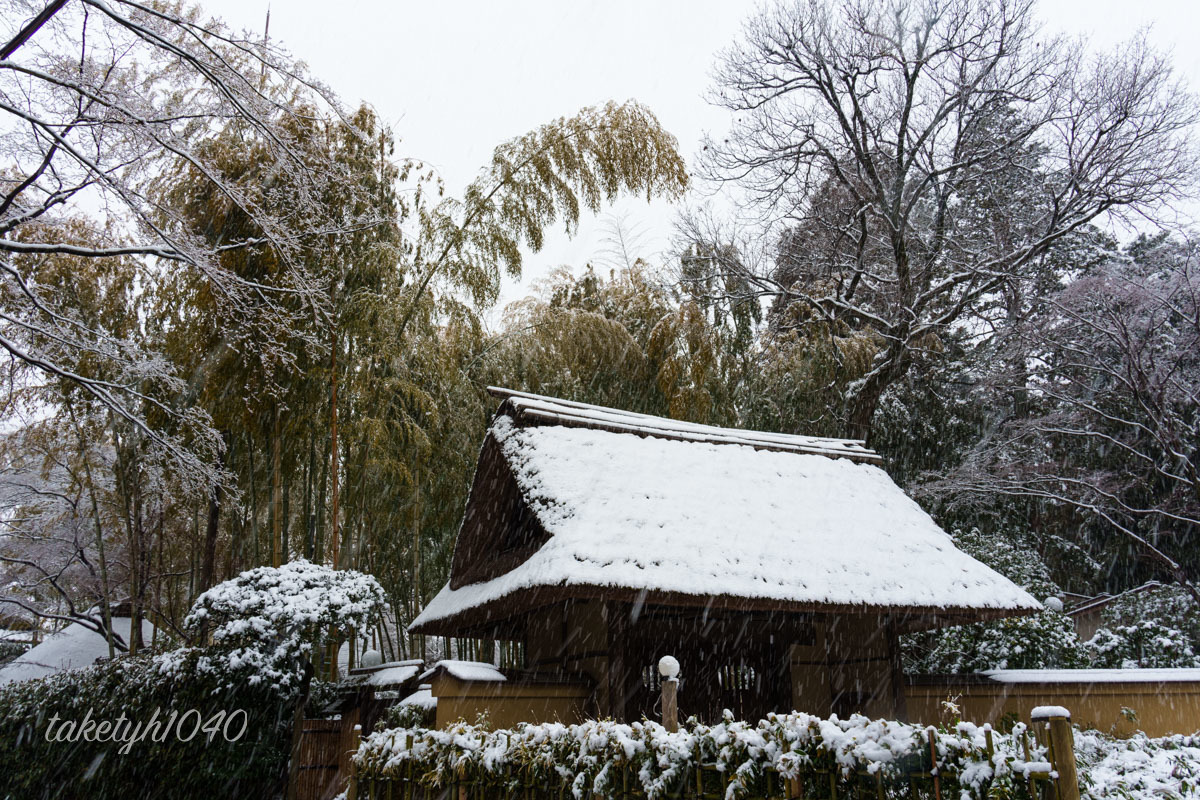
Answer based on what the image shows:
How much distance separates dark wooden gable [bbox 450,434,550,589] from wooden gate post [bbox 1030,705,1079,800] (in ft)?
12.9

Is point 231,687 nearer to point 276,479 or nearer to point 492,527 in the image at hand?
point 276,479

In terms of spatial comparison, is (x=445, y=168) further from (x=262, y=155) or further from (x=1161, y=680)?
(x=1161, y=680)

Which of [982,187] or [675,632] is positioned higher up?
[982,187]

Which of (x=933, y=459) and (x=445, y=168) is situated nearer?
(x=445, y=168)

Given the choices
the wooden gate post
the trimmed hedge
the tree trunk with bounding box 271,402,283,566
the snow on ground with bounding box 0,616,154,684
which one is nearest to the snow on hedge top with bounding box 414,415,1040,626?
the tree trunk with bounding box 271,402,283,566

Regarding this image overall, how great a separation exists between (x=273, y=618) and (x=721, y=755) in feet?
12.4

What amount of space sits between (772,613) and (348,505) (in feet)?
12.7

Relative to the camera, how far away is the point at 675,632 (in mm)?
5605

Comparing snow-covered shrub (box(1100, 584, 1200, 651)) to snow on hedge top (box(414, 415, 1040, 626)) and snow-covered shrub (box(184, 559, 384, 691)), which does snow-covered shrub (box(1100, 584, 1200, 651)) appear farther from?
snow-covered shrub (box(184, 559, 384, 691))

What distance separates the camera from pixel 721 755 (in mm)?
2486

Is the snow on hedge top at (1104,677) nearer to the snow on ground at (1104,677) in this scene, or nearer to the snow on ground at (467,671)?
the snow on ground at (1104,677)

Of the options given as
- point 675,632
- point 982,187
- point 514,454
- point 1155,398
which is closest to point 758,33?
point 982,187

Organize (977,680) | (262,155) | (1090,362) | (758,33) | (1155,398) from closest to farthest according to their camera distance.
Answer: (977,680), (262,155), (1155,398), (1090,362), (758,33)

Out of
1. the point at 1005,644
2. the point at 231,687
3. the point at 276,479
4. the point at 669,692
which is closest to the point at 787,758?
the point at 669,692
